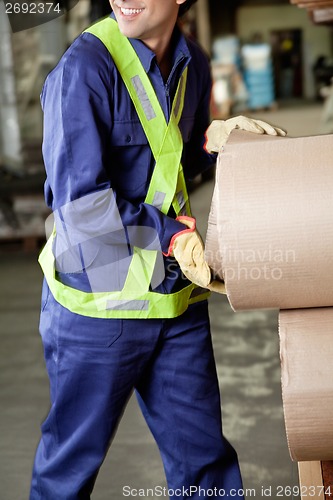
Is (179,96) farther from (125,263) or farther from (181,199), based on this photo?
(125,263)

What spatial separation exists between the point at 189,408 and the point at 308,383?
61 centimetres

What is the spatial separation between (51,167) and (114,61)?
302 mm

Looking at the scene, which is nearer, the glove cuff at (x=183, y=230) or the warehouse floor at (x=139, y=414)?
the glove cuff at (x=183, y=230)

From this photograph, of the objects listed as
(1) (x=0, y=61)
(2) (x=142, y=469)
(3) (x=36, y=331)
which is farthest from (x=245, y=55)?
(2) (x=142, y=469)

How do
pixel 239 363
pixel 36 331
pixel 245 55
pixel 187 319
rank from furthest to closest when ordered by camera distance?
1. pixel 245 55
2. pixel 36 331
3. pixel 239 363
4. pixel 187 319

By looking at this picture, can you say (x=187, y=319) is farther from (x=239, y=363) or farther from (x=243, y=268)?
(x=239, y=363)

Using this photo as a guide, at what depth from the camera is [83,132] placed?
6.59 feet

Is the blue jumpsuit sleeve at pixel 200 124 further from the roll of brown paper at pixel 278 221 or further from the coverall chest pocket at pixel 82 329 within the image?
the roll of brown paper at pixel 278 221

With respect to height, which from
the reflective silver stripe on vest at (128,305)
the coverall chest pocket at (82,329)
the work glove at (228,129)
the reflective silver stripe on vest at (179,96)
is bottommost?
the coverall chest pocket at (82,329)

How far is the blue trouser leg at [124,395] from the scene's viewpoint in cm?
222

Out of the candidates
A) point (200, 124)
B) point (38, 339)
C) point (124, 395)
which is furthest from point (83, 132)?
point (38, 339)

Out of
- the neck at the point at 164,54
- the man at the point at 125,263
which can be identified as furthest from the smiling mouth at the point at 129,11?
the neck at the point at 164,54

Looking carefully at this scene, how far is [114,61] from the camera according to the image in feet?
6.95

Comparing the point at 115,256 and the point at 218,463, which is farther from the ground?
the point at 115,256
